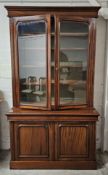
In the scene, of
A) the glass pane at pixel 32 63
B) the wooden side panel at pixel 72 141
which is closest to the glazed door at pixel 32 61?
the glass pane at pixel 32 63

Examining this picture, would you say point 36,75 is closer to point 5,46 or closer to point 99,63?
point 5,46

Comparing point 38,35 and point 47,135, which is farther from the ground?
point 38,35

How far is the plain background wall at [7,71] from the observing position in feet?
10.7

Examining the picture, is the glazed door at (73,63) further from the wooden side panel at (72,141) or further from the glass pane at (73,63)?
the wooden side panel at (72,141)

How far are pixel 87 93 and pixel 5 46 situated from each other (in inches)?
58.8

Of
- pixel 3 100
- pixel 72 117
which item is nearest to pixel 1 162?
pixel 3 100

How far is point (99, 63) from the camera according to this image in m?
3.34

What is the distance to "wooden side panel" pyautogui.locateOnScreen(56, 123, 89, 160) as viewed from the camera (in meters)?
2.85

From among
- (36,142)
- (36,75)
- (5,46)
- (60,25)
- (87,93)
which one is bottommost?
(36,142)

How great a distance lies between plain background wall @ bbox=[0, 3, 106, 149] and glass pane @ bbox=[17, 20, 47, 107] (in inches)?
19.1

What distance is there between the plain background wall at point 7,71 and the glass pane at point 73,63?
488 mm

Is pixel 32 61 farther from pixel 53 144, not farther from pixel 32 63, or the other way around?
pixel 53 144

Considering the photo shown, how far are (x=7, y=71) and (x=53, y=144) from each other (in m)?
1.38

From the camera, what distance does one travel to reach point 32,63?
3008mm
